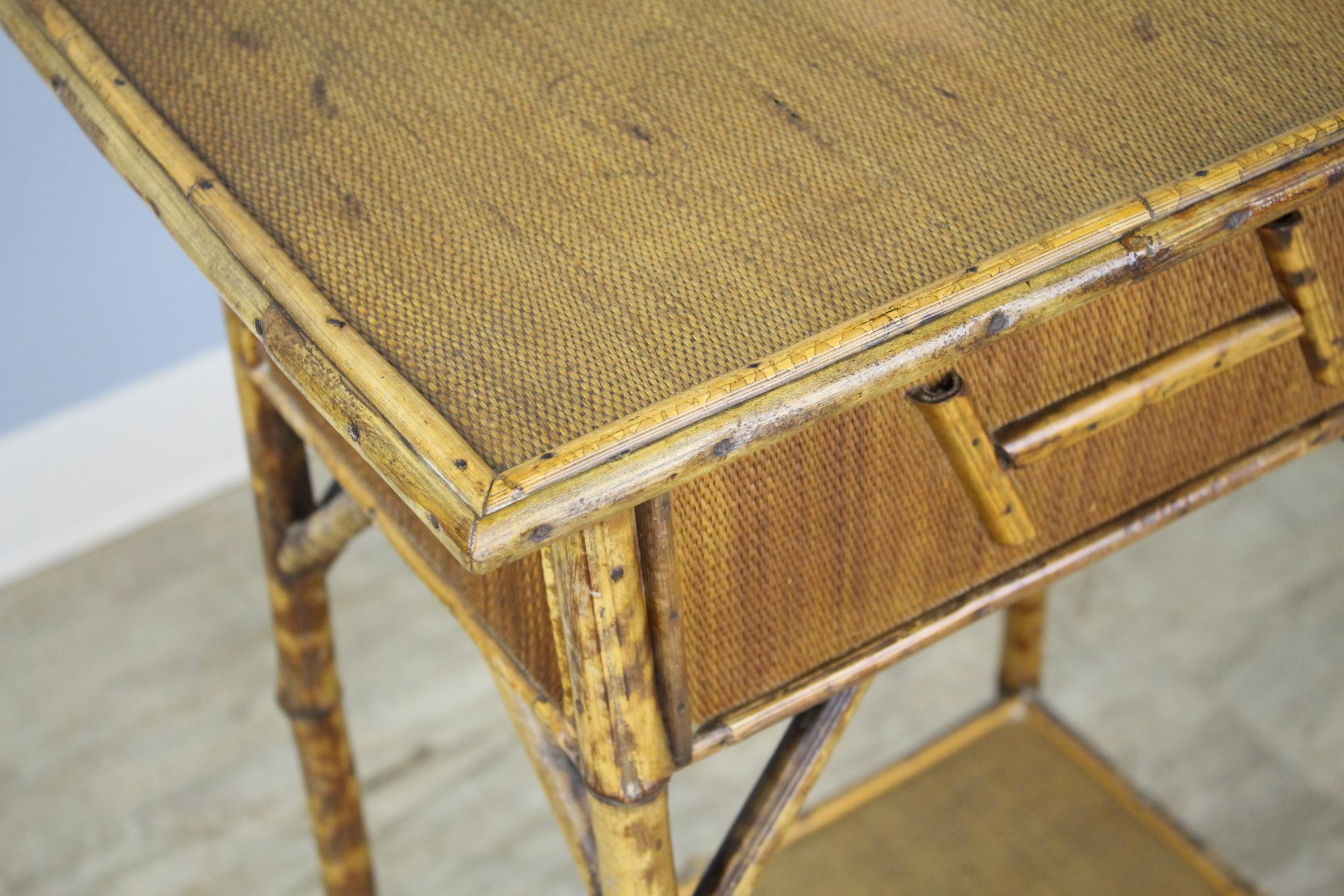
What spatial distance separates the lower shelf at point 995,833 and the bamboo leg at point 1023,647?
0.03 m

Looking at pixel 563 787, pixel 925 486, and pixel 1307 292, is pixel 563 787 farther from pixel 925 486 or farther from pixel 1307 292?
pixel 1307 292

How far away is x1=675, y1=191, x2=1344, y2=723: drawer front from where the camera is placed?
58 cm

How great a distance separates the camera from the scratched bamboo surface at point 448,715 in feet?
4.25

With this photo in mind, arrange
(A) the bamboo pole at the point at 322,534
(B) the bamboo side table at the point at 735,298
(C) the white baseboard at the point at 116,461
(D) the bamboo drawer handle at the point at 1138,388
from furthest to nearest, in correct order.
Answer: (C) the white baseboard at the point at 116,461 → (A) the bamboo pole at the point at 322,534 → (D) the bamboo drawer handle at the point at 1138,388 → (B) the bamboo side table at the point at 735,298

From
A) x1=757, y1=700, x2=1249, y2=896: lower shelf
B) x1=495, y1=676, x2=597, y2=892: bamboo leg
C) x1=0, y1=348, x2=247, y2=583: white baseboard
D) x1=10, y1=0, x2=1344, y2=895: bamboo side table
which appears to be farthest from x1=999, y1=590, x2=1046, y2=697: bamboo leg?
x1=0, y1=348, x2=247, y2=583: white baseboard

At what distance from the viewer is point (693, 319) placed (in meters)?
0.51

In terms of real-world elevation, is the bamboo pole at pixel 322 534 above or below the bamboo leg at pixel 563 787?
above

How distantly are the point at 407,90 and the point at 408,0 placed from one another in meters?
0.07

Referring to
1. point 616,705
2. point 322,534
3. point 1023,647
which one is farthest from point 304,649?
point 1023,647

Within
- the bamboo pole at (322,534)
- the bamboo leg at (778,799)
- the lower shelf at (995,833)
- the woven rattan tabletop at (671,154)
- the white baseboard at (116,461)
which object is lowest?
the lower shelf at (995,833)

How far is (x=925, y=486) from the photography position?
62 cm

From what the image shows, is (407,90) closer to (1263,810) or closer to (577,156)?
(577,156)

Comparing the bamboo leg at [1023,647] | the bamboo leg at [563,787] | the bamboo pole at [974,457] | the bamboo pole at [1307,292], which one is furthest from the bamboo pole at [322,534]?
the bamboo leg at [1023,647]

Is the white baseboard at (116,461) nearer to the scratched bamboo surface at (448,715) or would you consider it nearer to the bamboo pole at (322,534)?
the scratched bamboo surface at (448,715)
